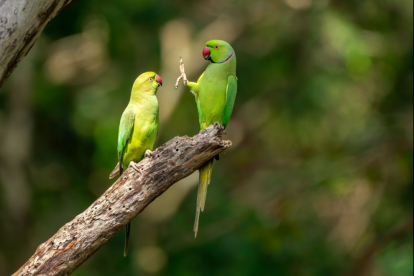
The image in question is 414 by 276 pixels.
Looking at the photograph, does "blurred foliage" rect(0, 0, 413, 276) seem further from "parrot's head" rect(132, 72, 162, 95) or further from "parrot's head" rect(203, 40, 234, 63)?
"parrot's head" rect(203, 40, 234, 63)

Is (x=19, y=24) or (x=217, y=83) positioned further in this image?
(x=217, y=83)

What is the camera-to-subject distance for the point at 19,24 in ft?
10.9

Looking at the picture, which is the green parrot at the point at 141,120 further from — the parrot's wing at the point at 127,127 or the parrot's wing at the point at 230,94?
the parrot's wing at the point at 230,94

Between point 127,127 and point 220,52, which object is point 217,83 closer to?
point 220,52

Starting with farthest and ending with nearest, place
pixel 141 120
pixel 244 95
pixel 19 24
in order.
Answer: pixel 244 95 < pixel 141 120 < pixel 19 24

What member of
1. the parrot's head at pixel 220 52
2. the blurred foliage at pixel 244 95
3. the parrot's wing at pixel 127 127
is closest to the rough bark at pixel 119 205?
the parrot's wing at pixel 127 127

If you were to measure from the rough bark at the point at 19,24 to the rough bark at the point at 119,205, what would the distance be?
3.85 ft

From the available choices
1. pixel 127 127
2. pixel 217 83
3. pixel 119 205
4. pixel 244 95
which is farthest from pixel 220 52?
pixel 244 95

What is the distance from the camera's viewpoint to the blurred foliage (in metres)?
9.97

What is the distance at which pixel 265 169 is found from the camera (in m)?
14.2

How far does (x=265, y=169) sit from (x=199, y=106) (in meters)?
10.2

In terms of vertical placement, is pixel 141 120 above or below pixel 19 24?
below

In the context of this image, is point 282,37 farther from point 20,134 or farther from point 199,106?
point 199,106

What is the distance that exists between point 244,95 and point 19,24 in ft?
30.7
